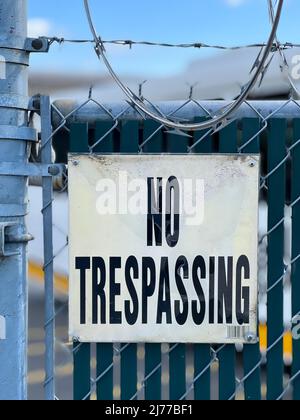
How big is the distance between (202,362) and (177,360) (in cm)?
Answer: 7

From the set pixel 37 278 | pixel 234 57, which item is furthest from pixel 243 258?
pixel 234 57

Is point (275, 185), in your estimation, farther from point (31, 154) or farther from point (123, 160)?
point (31, 154)

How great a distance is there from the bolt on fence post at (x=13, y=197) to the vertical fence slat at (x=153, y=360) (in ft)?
1.13

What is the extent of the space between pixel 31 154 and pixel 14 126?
12 cm

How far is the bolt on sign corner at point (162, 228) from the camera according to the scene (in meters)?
1.58

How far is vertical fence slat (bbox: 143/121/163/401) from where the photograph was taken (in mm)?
1623

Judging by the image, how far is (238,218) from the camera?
1.59 meters

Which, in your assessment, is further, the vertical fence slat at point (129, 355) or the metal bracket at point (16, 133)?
the vertical fence slat at point (129, 355)

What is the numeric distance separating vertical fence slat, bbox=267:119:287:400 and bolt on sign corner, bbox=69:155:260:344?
0.08 m

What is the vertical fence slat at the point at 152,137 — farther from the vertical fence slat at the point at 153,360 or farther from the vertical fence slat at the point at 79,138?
the vertical fence slat at the point at 79,138

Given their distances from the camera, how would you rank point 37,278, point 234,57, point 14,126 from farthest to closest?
point 234,57 → point 37,278 → point 14,126

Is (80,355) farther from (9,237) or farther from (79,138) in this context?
(79,138)
